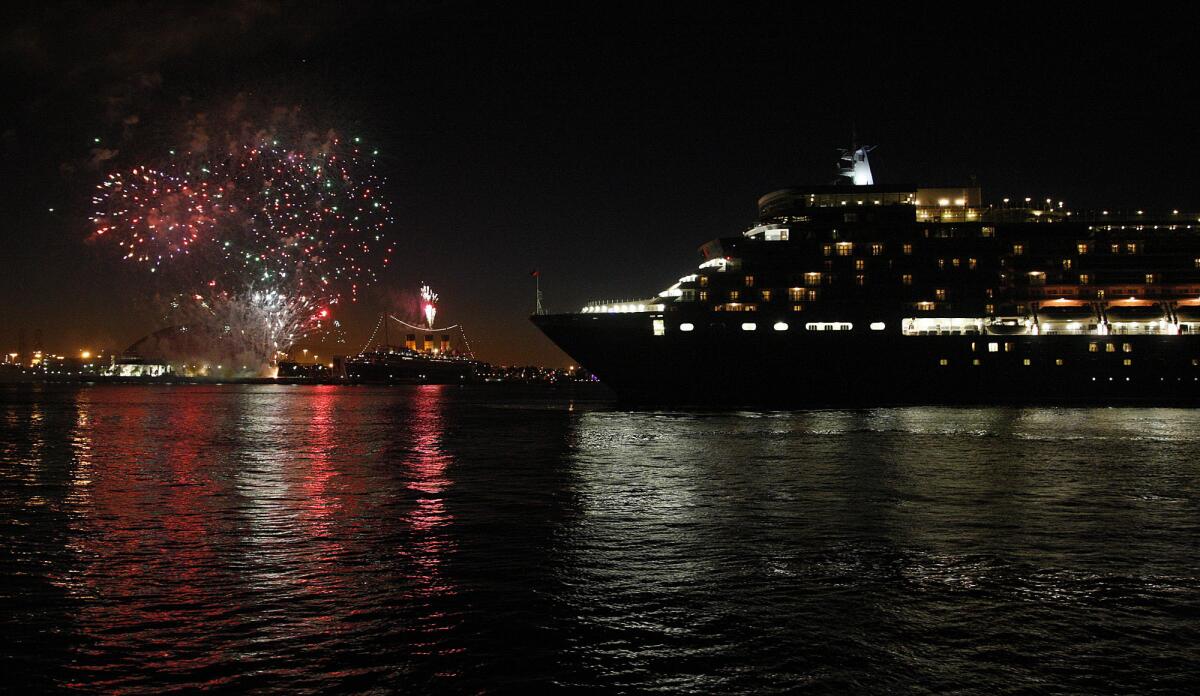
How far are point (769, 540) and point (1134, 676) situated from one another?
28.2 ft

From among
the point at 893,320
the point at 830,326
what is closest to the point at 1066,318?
the point at 893,320

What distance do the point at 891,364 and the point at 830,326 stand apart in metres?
5.68

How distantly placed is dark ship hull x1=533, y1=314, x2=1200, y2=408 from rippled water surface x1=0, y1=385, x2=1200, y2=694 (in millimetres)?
38450

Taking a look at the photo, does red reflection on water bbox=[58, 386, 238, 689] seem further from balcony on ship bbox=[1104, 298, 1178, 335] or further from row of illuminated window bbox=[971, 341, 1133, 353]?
balcony on ship bbox=[1104, 298, 1178, 335]

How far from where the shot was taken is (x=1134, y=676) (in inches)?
427

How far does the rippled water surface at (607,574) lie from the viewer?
11047mm

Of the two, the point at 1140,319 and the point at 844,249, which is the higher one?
the point at 844,249

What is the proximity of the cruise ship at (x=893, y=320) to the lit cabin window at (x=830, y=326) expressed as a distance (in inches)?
3.1

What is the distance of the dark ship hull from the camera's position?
7331cm

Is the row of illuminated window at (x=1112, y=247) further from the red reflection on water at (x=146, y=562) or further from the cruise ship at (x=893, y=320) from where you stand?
the red reflection on water at (x=146, y=562)

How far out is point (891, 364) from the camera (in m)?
73.8

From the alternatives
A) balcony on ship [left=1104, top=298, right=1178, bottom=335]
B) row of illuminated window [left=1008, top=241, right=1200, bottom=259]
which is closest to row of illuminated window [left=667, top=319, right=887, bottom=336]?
row of illuminated window [left=1008, top=241, right=1200, bottom=259]

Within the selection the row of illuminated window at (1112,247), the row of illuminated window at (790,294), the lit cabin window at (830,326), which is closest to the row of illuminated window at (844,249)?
the row of illuminated window at (790,294)

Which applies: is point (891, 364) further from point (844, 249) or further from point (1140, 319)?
point (1140, 319)
